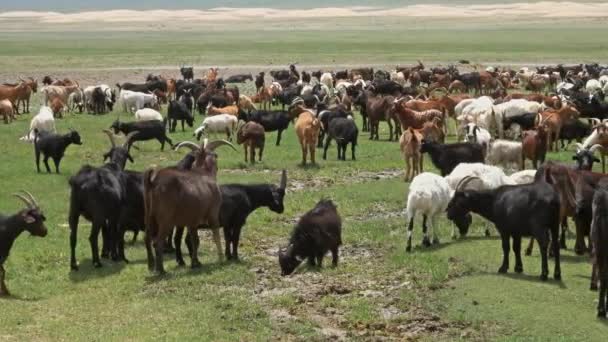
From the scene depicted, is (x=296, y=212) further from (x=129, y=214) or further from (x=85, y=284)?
(x=85, y=284)

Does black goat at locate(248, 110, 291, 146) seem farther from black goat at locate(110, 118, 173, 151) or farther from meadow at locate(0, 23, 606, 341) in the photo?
meadow at locate(0, 23, 606, 341)

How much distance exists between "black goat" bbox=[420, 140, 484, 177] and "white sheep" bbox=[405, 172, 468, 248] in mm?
4452

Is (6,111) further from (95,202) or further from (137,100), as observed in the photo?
(95,202)

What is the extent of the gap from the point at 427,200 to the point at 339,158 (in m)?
9.97

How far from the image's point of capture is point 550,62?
65250mm

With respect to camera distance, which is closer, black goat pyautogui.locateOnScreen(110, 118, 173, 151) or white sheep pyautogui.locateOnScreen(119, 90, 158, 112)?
black goat pyautogui.locateOnScreen(110, 118, 173, 151)

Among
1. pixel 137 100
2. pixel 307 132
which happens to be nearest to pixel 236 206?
pixel 307 132

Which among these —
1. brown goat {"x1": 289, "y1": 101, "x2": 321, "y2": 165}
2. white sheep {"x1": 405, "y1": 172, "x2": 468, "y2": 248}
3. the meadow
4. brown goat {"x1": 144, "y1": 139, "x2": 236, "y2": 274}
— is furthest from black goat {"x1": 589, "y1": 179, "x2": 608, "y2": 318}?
brown goat {"x1": 289, "y1": 101, "x2": 321, "y2": 165}

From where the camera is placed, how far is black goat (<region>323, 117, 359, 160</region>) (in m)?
24.3

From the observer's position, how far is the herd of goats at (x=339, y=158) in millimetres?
13172

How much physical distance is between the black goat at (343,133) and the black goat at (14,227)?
1169 centimetres

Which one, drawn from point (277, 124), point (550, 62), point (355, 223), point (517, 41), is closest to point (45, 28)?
point (517, 41)

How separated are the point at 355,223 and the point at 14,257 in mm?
5816

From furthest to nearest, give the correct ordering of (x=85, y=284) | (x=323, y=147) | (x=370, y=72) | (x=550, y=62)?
1. (x=550, y=62)
2. (x=370, y=72)
3. (x=323, y=147)
4. (x=85, y=284)
